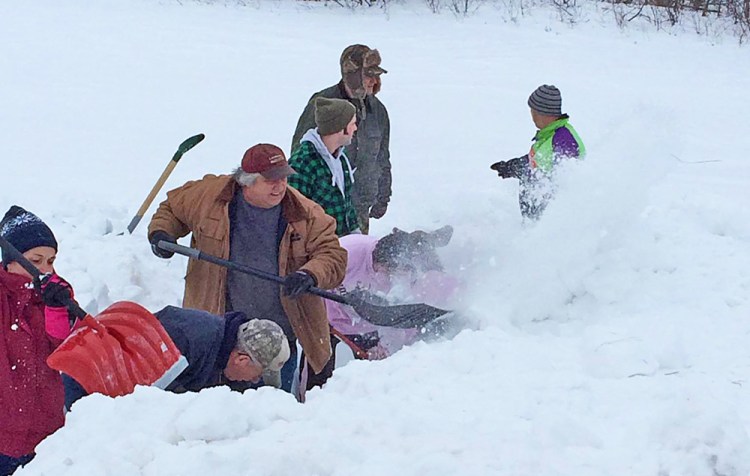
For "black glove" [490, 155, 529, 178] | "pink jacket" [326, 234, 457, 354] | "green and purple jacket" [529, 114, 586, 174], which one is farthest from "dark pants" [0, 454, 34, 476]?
"black glove" [490, 155, 529, 178]

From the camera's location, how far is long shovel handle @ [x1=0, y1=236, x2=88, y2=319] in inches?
130

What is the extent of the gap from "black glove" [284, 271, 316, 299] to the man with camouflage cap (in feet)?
4.53

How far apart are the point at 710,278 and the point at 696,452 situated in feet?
6.86

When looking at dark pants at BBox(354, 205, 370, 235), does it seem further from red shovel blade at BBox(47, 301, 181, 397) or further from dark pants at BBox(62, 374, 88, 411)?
dark pants at BBox(62, 374, 88, 411)

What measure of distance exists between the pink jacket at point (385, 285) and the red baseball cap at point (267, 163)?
87 cm

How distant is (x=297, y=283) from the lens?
3.93m

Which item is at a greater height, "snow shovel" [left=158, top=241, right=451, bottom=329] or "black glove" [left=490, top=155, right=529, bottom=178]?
"black glove" [left=490, top=155, right=529, bottom=178]

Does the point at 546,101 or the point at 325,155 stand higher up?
the point at 546,101

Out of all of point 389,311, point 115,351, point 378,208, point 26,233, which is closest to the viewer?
point 115,351

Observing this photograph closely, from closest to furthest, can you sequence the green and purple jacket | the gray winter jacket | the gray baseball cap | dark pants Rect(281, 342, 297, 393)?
the gray baseball cap, dark pants Rect(281, 342, 297, 393), the green and purple jacket, the gray winter jacket

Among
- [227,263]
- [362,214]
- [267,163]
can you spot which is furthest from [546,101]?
[227,263]

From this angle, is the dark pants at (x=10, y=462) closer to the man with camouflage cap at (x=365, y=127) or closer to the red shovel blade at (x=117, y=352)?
the red shovel blade at (x=117, y=352)

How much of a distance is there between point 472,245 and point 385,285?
2.01ft

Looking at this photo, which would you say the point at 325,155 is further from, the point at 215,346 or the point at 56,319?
the point at 56,319
